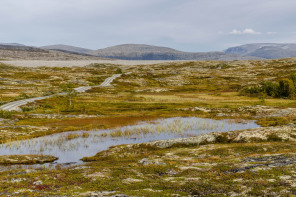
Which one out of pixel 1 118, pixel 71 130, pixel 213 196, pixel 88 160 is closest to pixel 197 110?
pixel 71 130

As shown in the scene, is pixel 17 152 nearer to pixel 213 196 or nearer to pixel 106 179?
pixel 106 179

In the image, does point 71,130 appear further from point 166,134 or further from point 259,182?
point 259,182

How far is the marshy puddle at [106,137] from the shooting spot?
4456 centimetres

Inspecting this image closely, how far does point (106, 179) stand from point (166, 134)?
113 ft

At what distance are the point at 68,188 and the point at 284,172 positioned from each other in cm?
2155

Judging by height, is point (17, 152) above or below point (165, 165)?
below

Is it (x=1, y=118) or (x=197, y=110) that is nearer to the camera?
(x=1, y=118)

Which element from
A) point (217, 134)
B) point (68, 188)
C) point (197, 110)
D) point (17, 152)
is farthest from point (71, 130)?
point (197, 110)

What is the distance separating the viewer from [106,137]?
183 ft

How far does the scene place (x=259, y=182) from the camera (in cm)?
2153

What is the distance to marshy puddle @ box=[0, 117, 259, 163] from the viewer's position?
4456 cm

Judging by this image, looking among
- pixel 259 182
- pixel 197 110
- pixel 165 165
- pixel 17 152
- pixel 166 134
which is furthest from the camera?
pixel 197 110

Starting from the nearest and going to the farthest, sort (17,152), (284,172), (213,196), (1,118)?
(213,196) → (284,172) → (17,152) → (1,118)

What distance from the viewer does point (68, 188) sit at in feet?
73.3
